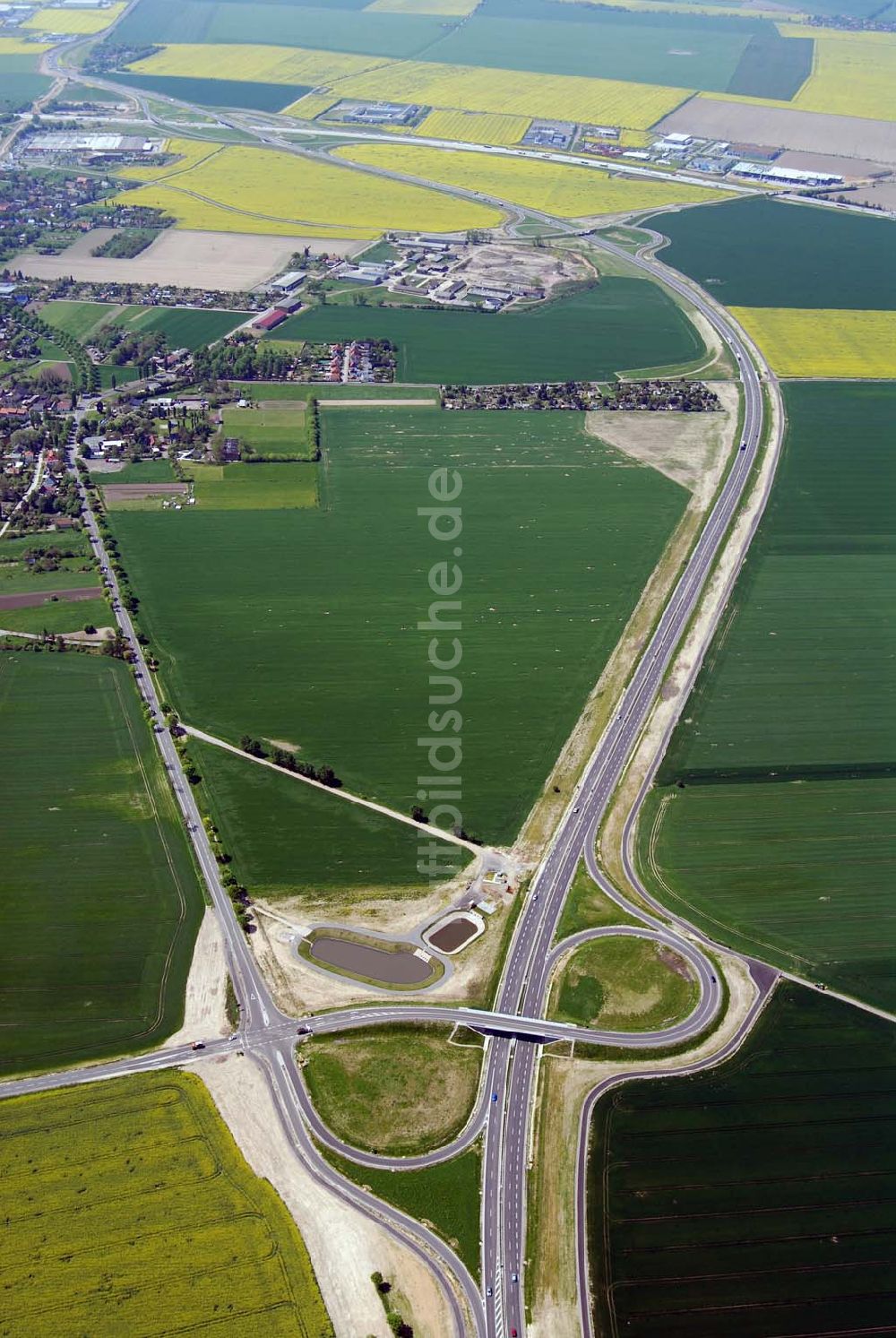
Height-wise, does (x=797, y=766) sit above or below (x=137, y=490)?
below

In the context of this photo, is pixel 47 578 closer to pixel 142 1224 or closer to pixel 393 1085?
pixel 393 1085

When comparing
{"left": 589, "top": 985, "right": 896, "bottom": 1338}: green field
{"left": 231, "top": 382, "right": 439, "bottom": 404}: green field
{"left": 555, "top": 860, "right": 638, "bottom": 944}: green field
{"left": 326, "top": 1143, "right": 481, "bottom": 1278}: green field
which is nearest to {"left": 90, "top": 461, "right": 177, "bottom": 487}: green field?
{"left": 231, "top": 382, "right": 439, "bottom": 404}: green field

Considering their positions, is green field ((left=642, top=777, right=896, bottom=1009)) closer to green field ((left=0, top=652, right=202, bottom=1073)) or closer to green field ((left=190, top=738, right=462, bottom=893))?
green field ((left=190, top=738, right=462, bottom=893))

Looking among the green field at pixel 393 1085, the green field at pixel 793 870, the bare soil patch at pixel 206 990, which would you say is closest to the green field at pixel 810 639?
the green field at pixel 793 870

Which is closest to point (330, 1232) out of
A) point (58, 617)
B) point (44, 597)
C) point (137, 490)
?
point (58, 617)

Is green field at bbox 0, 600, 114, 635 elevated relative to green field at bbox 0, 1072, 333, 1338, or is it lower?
elevated
